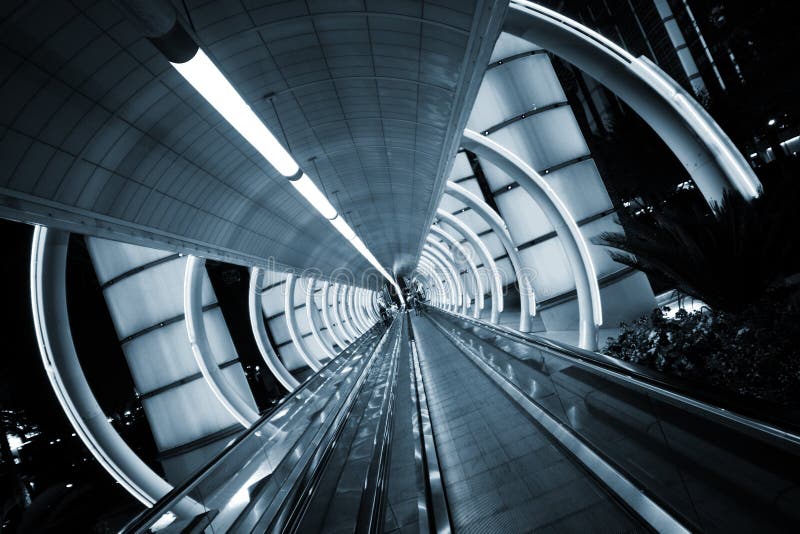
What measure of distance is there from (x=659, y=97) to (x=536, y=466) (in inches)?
182

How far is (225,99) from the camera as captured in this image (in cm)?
473

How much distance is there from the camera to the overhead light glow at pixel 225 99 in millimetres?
4176

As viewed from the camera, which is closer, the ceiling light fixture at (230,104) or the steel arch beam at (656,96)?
the ceiling light fixture at (230,104)

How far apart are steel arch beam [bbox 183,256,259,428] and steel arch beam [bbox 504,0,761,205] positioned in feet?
26.2

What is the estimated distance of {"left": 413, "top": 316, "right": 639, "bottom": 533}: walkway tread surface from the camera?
10.9 ft

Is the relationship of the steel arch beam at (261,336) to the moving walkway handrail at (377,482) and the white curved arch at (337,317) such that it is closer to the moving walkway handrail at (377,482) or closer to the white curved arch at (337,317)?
the moving walkway handrail at (377,482)

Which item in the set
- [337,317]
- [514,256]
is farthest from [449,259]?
[514,256]

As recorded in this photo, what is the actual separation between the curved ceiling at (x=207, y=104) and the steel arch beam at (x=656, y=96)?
3.70ft

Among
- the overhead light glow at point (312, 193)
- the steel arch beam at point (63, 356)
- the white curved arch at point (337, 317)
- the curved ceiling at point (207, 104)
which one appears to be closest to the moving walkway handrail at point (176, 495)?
the curved ceiling at point (207, 104)

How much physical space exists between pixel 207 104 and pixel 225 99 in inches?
75.5

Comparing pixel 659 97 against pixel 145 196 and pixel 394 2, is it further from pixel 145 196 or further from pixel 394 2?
pixel 145 196

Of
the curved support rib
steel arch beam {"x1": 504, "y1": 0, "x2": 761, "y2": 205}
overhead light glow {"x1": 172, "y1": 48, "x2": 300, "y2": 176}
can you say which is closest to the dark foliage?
steel arch beam {"x1": 504, "y1": 0, "x2": 761, "y2": 205}

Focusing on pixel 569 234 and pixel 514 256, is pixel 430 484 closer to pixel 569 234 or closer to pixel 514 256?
pixel 569 234

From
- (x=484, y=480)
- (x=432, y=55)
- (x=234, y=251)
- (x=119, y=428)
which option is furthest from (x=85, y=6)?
(x=119, y=428)
